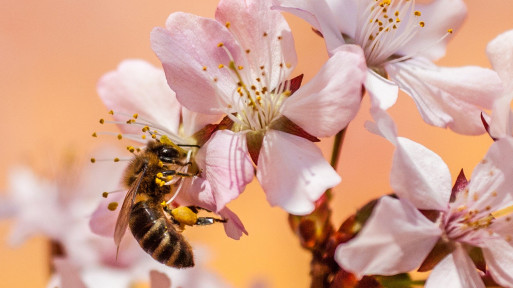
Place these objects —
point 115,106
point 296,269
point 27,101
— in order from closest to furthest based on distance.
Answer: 1. point 115,106
2. point 296,269
3. point 27,101

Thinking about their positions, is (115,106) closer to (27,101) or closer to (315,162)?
(315,162)

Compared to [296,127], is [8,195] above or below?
below

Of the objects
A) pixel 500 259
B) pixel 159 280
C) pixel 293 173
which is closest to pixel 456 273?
pixel 500 259

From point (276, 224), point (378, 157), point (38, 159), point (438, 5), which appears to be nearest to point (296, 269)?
point (276, 224)

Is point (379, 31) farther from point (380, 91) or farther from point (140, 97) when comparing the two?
point (140, 97)

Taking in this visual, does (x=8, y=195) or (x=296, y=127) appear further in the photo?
(x=8, y=195)

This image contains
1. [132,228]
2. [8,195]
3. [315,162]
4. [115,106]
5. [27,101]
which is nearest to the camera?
[315,162]

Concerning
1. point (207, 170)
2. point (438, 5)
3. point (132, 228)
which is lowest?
point (132, 228)

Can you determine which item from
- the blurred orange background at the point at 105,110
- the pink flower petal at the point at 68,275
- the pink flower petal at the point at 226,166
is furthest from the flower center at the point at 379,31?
the blurred orange background at the point at 105,110
